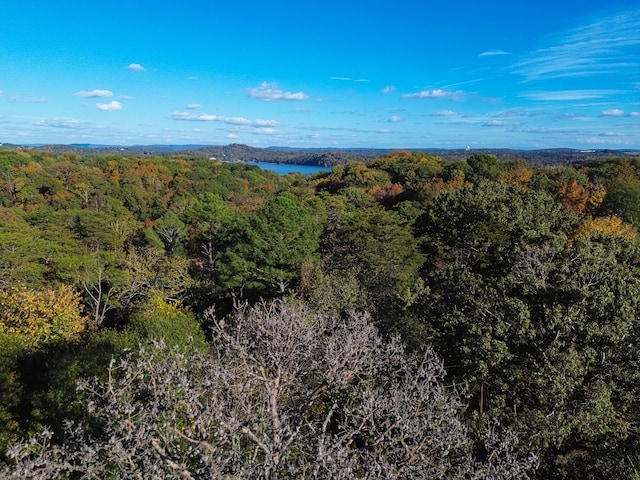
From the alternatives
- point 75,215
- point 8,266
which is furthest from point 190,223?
point 8,266

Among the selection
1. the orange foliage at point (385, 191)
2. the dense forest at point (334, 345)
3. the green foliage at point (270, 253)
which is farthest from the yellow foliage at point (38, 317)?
the orange foliage at point (385, 191)

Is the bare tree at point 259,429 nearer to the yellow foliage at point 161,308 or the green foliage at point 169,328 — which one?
the green foliage at point 169,328

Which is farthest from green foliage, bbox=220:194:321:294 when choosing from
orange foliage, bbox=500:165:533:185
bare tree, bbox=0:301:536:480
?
orange foliage, bbox=500:165:533:185

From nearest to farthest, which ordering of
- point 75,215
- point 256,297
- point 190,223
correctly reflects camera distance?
point 256,297
point 75,215
point 190,223

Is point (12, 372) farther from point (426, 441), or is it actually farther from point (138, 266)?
point (426, 441)

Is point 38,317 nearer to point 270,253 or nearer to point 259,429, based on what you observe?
point 270,253

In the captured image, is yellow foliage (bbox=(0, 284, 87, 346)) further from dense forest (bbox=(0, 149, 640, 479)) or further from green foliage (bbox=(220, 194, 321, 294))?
green foliage (bbox=(220, 194, 321, 294))
